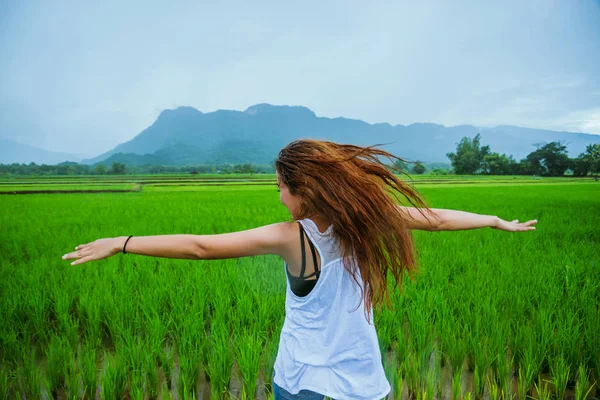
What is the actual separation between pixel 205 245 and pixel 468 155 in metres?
28.9

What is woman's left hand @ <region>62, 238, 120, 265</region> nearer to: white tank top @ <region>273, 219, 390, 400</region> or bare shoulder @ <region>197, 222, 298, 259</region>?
bare shoulder @ <region>197, 222, 298, 259</region>

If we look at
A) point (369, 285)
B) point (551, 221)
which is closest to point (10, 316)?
point (369, 285)

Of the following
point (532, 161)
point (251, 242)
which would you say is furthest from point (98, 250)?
point (532, 161)

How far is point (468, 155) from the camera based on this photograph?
27.0m

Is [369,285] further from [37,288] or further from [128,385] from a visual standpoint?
[37,288]

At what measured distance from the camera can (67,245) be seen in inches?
199

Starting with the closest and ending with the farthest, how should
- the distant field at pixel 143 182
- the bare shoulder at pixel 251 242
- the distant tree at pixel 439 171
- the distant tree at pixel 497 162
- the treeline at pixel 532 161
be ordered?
the bare shoulder at pixel 251 242
the treeline at pixel 532 161
the distant field at pixel 143 182
the distant tree at pixel 497 162
the distant tree at pixel 439 171

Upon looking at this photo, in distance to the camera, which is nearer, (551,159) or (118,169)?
(551,159)

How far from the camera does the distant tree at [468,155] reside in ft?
86.6

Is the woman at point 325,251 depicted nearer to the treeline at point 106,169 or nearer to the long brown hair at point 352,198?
the long brown hair at point 352,198

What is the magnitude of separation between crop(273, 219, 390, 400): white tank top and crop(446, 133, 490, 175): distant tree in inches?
1068

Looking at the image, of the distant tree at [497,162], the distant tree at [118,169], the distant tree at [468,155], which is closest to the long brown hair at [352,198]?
the distant tree at [118,169]

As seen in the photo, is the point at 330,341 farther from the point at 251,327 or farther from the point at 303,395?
the point at 251,327

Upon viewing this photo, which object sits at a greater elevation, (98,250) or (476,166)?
(476,166)
